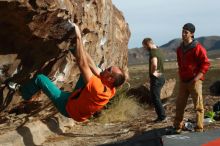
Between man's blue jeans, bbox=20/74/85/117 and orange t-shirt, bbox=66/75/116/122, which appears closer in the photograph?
orange t-shirt, bbox=66/75/116/122

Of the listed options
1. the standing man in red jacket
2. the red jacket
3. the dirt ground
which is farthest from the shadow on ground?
the red jacket

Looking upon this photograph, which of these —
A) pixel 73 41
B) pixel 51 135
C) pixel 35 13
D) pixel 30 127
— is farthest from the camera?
pixel 51 135

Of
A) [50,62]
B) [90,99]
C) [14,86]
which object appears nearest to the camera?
[90,99]

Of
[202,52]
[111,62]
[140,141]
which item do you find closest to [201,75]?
[202,52]

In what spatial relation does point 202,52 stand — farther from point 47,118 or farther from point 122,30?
point 122,30

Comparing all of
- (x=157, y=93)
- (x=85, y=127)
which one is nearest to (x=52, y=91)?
(x=157, y=93)

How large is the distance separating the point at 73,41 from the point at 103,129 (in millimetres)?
4267

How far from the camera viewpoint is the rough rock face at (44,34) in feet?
26.2

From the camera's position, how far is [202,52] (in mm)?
10023

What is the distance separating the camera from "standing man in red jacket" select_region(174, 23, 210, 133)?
1005 centimetres

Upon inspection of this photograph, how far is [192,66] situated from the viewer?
10180 mm

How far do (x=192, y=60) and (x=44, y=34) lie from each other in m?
2.94

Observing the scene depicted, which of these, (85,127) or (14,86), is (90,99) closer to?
(14,86)

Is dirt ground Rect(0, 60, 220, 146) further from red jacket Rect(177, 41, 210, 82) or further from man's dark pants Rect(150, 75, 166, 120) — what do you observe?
red jacket Rect(177, 41, 210, 82)
